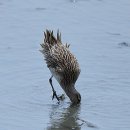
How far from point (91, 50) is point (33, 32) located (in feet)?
4.87

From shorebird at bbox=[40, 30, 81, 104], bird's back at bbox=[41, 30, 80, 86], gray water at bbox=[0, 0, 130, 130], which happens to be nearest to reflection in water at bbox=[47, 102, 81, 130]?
gray water at bbox=[0, 0, 130, 130]

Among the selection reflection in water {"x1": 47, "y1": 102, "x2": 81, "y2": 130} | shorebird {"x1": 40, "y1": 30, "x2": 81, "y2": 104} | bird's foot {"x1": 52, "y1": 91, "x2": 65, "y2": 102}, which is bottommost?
reflection in water {"x1": 47, "y1": 102, "x2": 81, "y2": 130}

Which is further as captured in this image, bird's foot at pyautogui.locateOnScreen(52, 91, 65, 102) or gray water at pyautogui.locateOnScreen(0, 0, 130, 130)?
bird's foot at pyautogui.locateOnScreen(52, 91, 65, 102)

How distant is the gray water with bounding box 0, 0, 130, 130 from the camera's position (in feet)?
32.5

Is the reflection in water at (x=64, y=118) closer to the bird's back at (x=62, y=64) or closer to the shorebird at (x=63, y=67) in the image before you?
the shorebird at (x=63, y=67)

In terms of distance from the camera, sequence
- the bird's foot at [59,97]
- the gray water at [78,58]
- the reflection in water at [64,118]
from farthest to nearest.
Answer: the bird's foot at [59,97]
the gray water at [78,58]
the reflection in water at [64,118]

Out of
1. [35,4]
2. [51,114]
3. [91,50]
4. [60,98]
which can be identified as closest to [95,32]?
[91,50]

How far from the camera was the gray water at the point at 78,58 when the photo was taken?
9906mm

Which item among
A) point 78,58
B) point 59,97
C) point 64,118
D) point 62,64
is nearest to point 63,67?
point 62,64

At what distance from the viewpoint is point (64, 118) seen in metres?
9.98

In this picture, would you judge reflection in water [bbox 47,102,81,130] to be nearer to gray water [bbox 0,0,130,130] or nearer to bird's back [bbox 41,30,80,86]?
gray water [bbox 0,0,130,130]

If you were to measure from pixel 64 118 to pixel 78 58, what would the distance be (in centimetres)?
259

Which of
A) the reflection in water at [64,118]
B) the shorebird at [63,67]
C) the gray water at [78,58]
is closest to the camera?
the reflection in water at [64,118]

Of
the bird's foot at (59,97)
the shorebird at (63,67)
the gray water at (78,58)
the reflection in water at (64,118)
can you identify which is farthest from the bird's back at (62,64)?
the reflection in water at (64,118)
